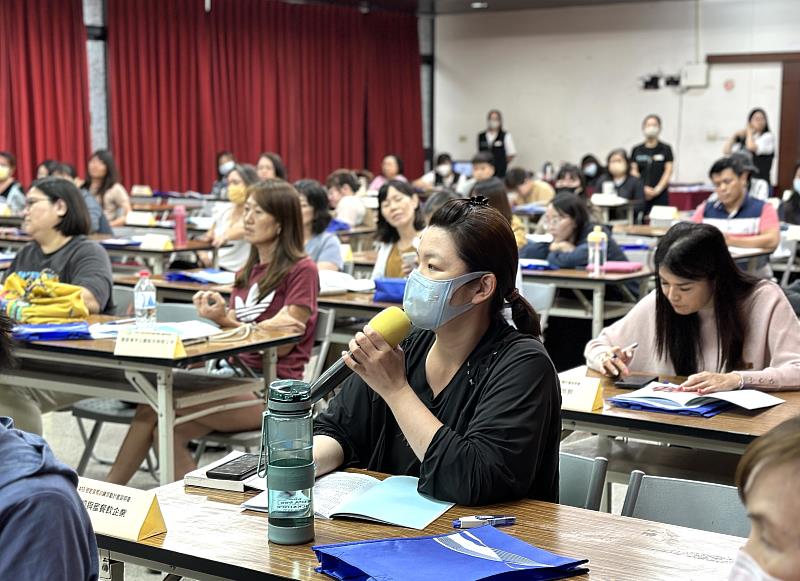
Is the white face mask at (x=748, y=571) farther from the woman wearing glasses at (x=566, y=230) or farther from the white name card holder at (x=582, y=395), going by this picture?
the woman wearing glasses at (x=566, y=230)

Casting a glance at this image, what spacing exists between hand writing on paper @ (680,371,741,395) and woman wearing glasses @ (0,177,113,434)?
2363mm

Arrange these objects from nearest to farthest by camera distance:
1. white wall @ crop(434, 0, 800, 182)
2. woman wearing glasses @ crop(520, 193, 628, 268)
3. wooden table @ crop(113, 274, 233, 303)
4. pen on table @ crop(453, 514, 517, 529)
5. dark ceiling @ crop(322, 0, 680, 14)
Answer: pen on table @ crop(453, 514, 517, 529) → wooden table @ crop(113, 274, 233, 303) → woman wearing glasses @ crop(520, 193, 628, 268) → white wall @ crop(434, 0, 800, 182) → dark ceiling @ crop(322, 0, 680, 14)

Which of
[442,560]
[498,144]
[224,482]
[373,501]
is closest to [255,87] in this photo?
[498,144]

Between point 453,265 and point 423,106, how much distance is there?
15.1 metres

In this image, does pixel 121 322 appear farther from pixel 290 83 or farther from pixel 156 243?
pixel 290 83

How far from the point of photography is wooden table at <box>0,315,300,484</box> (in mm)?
3432

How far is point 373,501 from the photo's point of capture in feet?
6.49

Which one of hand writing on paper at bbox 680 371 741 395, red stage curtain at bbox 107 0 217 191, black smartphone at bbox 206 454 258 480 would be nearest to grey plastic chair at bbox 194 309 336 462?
black smartphone at bbox 206 454 258 480

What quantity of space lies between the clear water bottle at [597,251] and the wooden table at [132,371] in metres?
2.28

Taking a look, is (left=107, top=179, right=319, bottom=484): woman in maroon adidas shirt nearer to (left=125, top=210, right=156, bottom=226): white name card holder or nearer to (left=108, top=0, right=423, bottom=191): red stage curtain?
(left=125, top=210, right=156, bottom=226): white name card holder

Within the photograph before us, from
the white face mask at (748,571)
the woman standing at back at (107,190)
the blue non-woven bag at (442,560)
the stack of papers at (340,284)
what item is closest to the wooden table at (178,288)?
the stack of papers at (340,284)

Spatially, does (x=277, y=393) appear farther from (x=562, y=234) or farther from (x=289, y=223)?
(x=562, y=234)

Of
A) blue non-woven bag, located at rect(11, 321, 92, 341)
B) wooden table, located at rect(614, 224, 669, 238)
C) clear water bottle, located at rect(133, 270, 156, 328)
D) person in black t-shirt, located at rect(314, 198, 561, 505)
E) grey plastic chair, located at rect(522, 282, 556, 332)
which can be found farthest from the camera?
wooden table, located at rect(614, 224, 669, 238)

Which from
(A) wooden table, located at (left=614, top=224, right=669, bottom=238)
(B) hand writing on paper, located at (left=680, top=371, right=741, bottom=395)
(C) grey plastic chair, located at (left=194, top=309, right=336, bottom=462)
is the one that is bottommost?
(C) grey plastic chair, located at (left=194, top=309, right=336, bottom=462)
